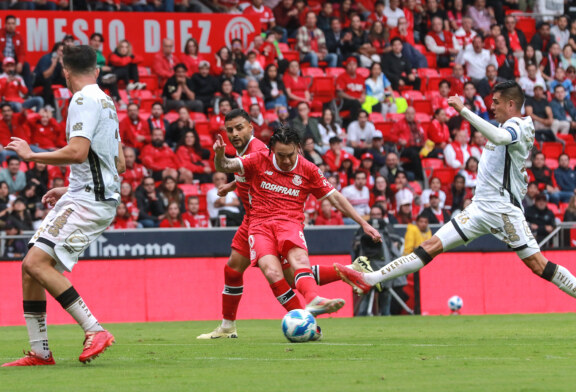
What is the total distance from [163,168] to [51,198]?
487 inches

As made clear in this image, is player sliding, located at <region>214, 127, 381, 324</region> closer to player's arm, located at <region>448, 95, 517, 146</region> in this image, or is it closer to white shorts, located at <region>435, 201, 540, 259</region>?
white shorts, located at <region>435, 201, 540, 259</region>

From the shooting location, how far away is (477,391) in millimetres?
6777

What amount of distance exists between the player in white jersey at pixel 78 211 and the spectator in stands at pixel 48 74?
14146mm

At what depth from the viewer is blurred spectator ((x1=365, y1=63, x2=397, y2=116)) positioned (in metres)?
25.8

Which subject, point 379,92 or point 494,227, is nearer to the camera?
point 494,227

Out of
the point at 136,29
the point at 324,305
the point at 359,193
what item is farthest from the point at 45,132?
the point at 324,305

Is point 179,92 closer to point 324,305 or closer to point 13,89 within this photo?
point 13,89

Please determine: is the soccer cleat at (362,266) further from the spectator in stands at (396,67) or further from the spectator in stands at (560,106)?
the spectator in stands at (560,106)

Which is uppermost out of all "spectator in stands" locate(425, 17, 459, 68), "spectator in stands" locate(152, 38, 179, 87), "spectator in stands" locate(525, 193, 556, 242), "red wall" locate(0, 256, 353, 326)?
"spectator in stands" locate(425, 17, 459, 68)

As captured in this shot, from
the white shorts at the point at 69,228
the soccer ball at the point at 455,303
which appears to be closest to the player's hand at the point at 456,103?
the white shorts at the point at 69,228

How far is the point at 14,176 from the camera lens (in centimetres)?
1978

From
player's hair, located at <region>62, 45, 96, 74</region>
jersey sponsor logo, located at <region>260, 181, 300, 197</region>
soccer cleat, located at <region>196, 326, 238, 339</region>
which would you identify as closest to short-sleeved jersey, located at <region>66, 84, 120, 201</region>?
player's hair, located at <region>62, 45, 96, 74</region>

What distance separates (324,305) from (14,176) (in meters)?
10.9

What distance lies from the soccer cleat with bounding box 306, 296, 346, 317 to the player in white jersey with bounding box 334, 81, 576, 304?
0.98 metres
